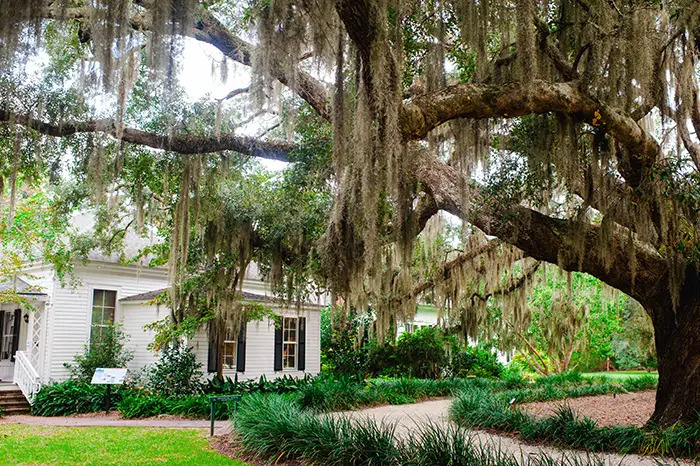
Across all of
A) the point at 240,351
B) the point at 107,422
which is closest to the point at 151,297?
the point at 240,351

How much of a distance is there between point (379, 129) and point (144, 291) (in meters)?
12.4

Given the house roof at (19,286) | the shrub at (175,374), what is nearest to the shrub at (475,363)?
the shrub at (175,374)

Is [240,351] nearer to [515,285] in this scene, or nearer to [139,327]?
[139,327]

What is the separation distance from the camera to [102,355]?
14.7 meters

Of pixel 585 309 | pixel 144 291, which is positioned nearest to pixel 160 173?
pixel 144 291

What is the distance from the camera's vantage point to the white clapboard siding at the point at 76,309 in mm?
14641

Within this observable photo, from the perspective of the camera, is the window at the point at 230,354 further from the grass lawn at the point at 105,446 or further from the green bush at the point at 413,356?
the grass lawn at the point at 105,446

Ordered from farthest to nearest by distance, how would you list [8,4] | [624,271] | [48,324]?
[48,324]
[624,271]
[8,4]

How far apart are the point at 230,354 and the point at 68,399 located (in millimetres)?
4356

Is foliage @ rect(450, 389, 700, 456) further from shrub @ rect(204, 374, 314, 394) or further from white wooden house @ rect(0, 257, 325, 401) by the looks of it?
white wooden house @ rect(0, 257, 325, 401)

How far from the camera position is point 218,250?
12.8 metres

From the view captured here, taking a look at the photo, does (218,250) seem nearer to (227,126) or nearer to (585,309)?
(227,126)

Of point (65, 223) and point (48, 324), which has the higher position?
point (65, 223)

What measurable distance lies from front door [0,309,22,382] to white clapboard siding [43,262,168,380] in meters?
1.88
